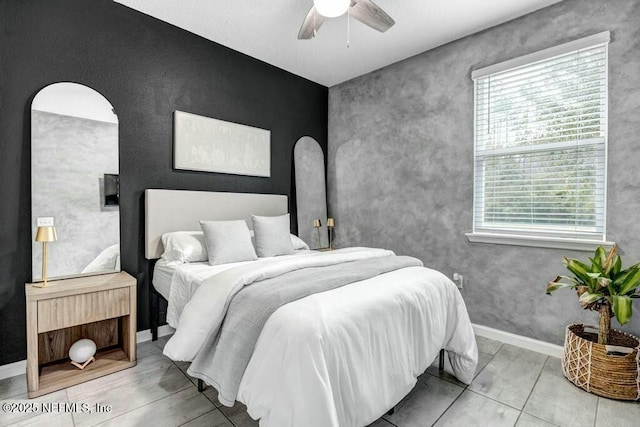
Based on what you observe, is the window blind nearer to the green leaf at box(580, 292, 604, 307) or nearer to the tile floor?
the green leaf at box(580, 292, 604, 307)

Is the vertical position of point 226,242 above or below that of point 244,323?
above

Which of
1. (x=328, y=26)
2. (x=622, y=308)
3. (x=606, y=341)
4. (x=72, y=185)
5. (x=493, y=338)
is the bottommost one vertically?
(x=493, y=338)

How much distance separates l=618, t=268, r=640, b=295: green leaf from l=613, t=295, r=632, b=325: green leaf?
0.11 m

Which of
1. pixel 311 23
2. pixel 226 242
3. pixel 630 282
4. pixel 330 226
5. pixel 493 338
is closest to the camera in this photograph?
pixel 630 282

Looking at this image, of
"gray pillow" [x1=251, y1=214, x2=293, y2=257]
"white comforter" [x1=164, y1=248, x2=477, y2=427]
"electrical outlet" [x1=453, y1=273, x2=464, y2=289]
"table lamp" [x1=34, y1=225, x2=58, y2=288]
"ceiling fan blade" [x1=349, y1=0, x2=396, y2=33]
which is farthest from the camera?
"electrical outlet" [x1=453, y1=273, x2=464, y2=289]

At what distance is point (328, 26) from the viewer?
9.68 feet

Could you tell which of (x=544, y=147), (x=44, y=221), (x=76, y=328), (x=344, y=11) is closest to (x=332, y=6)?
(x=344, y=11)

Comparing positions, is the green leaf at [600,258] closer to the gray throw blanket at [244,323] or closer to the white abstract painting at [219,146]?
the gray throw blanket at [244,323]

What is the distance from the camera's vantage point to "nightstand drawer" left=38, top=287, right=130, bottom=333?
2.00m

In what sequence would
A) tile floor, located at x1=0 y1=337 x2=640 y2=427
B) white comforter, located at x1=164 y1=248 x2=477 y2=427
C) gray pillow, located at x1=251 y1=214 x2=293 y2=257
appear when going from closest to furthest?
white comforter, located at x1=164 y1=248 x2=477 y2=427, tile floor, located at x1=0 y1=337 x2=640 y2=427, gray pillow, located at x1=251 y1=214 x2=293 y2=257

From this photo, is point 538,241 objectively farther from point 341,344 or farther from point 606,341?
point 341,344

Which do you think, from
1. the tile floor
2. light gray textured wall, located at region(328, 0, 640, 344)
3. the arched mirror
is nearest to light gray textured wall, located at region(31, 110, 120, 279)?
the arched mirror

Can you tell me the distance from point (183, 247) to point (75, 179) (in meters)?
0.94

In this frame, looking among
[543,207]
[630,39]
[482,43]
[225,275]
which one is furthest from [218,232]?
[630,39]
